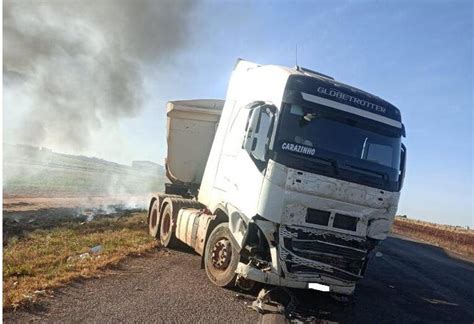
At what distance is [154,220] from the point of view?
11.6 metres

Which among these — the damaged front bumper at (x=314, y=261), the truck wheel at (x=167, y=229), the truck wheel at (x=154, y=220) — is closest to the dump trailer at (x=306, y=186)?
the damaged front bumper at (x=314, y=261)

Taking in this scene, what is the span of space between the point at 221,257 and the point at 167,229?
376 centimetres

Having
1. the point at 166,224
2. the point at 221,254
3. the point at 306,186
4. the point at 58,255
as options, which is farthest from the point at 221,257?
the point at 166,224

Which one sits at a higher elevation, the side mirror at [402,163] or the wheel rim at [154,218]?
the side mirror at [402,163]

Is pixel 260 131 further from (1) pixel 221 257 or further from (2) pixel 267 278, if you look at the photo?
(1) pixel 221 257

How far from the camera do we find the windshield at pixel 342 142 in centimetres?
607

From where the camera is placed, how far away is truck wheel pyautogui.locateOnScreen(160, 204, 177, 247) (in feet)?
Result: 32.5

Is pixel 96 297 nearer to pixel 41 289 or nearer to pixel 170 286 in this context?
pixel 41 289

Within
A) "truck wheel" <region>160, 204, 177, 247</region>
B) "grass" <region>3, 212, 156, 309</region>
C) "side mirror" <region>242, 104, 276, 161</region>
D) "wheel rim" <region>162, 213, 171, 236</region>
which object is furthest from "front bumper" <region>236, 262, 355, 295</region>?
"wheel rim" <region>162, 213, 171, 236</region>

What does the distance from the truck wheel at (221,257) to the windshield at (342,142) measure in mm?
1812

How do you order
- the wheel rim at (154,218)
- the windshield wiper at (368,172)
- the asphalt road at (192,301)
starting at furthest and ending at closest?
the wheel rim at (154,218)
the windshield wiper at (368,172)
the asphalt road at (192,301)

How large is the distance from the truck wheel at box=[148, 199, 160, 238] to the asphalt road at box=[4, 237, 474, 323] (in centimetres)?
155

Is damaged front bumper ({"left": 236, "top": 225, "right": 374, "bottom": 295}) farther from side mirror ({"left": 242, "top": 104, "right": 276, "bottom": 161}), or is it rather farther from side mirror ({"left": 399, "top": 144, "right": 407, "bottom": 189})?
side mirror ({"left": 399, "top": 144, "right": 407, "bottom": 189})

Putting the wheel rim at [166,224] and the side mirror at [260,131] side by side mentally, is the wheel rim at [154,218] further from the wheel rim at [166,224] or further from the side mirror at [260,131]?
the side mirror at [260,131]
